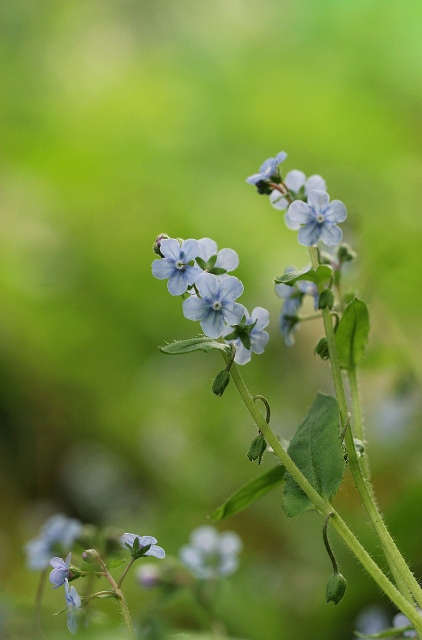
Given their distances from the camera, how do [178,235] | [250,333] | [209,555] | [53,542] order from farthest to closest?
[178,235], [209,555], [53,542], [250,333]

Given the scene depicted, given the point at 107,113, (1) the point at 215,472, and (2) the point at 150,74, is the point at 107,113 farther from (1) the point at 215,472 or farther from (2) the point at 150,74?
(1) the point at 215,472

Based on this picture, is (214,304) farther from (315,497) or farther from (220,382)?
(315,497)

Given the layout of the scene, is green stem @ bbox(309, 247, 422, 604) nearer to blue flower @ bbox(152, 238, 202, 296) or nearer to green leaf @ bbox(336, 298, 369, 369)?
green leaf @ bbox(336, 298, 369, 369)

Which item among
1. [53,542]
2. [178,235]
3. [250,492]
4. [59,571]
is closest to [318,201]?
[250,492]

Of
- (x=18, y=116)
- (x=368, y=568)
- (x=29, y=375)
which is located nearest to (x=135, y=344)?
(x=29, y=375)

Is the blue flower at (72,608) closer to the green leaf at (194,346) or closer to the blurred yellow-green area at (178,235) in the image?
the green leaf at (194,346)

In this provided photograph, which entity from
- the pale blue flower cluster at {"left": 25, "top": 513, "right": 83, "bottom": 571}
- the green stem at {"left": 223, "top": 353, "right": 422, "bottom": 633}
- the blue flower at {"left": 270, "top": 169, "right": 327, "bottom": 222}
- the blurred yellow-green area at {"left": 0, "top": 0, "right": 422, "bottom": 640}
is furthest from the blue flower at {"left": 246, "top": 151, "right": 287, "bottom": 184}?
the blurred yellow-green area at {"left": 0, "top": 0, "right": 422, "bottom": 640}
